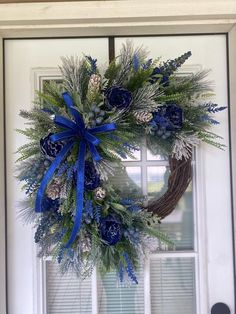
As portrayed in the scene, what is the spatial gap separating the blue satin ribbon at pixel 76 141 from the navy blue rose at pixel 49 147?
0.02 meters

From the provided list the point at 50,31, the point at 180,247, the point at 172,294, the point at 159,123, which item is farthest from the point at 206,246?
the point at 50,31

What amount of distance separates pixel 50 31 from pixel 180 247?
90 cm

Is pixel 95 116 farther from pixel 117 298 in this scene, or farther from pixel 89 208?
pixel 117 298

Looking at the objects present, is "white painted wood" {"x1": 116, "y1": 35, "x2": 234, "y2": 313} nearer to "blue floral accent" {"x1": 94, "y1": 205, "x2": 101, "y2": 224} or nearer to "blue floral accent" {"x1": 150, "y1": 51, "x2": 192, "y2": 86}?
"blue floral accent" {"x1": 150, "y1": 51, "x2": 192, "y2": 86}

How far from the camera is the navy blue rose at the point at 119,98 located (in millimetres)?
1026

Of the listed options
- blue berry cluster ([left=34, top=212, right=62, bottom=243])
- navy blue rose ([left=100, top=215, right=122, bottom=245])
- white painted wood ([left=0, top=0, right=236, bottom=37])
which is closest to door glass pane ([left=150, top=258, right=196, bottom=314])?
navy blue rose ([left=100, top=215, right=122, bottom=245])

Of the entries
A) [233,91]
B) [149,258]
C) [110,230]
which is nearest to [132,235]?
[110,230]

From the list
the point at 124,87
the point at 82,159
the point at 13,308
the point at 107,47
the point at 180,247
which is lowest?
the point at 13,308

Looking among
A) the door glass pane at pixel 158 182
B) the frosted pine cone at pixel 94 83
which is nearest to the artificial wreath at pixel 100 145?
the frosted pine cone at pixel 94 83

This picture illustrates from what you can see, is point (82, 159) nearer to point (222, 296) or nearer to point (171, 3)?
point (171, 3)

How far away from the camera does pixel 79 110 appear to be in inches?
40.2

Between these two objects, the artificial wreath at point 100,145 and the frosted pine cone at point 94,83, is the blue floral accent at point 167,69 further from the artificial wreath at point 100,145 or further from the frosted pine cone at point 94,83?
the frosted pine cone at point 94,83

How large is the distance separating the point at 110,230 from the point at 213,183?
446 millimetres

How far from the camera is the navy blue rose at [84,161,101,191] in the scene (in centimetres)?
103
